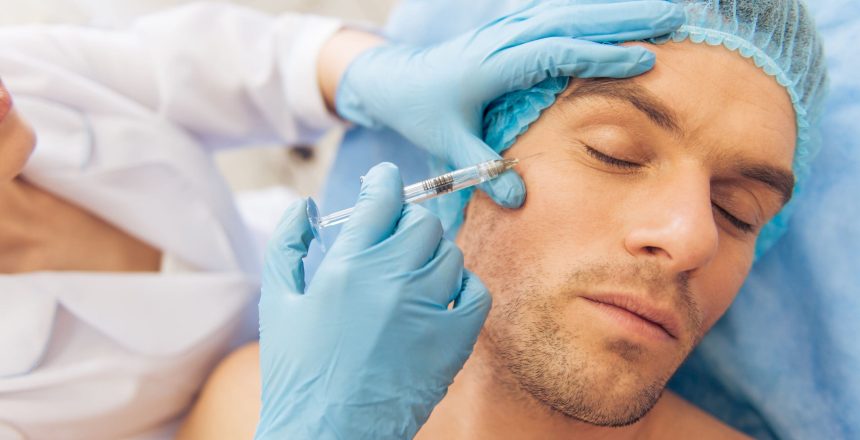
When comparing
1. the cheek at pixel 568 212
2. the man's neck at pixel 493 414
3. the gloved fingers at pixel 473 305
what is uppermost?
the cheek at pixel 568 212

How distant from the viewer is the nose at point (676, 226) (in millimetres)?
963

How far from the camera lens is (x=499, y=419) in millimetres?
1185

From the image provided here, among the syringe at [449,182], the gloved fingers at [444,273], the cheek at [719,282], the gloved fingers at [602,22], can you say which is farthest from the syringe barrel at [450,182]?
the cheek at [719,282]

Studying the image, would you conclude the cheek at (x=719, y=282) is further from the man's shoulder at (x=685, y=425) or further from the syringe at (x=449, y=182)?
the syringe at (x=449, y=182)

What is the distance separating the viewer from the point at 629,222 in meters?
1.00

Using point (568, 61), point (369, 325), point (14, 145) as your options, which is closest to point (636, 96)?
point (568, 61)

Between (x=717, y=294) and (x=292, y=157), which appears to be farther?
(x=292, y=157)

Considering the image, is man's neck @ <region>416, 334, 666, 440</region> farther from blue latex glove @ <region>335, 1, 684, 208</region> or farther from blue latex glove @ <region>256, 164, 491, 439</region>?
blue latex glove @ <region>335, 1, 684, 208</region>

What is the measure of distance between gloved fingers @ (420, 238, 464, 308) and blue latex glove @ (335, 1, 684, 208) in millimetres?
150

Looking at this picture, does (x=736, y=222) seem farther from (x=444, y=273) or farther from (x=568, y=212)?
(x=444, y=273)

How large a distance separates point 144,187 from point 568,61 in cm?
106

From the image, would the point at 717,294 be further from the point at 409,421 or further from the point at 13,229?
the point at 13,229

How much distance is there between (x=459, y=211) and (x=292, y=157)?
1.49 metres

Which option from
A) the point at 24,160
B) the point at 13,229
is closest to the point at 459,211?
the point at 24,160
